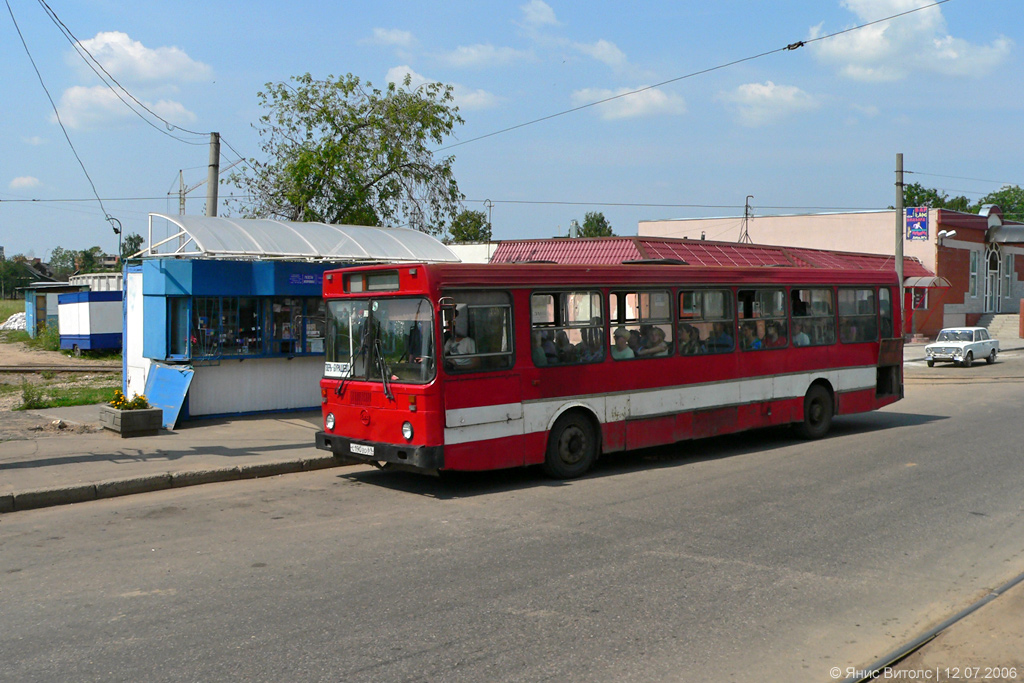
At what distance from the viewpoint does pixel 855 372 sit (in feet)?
50.5

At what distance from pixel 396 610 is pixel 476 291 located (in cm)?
502

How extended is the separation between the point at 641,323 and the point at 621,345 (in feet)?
1.73

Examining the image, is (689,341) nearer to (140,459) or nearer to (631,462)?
(631,462)

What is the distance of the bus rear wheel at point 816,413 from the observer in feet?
47.8

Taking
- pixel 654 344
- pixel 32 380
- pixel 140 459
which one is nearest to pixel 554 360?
pixel 654 344

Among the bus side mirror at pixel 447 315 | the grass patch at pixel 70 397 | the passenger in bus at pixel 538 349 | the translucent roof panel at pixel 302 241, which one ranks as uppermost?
the translucent roof panel at pixel 302 241

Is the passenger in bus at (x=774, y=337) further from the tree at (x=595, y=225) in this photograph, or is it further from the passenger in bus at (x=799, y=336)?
the tree at (x=595, y=225)

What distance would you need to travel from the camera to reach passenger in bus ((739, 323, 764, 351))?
43.9 feet

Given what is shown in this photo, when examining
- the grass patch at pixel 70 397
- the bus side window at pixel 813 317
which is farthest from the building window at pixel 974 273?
the grass patch at pixel 70 397

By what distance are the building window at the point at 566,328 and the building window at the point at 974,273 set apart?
44526 millimetres

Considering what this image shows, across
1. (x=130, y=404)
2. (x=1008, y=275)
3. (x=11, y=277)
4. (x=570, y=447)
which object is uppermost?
(x=11, y=277)

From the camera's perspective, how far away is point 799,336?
1438 centimetres

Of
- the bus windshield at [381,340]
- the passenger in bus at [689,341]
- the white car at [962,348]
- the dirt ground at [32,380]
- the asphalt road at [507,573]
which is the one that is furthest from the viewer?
the white car at [962,348]

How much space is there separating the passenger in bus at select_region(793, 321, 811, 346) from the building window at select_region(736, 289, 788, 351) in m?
0.27
